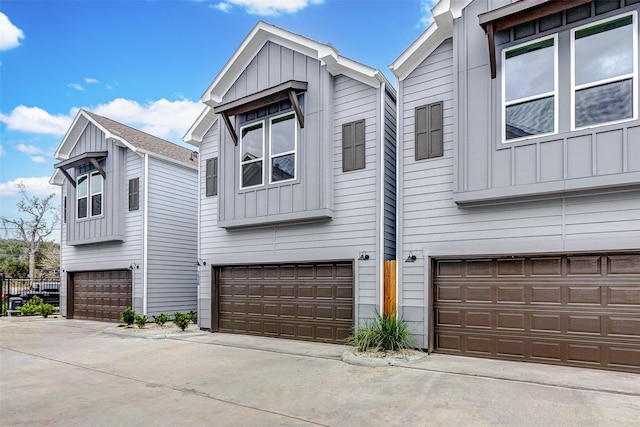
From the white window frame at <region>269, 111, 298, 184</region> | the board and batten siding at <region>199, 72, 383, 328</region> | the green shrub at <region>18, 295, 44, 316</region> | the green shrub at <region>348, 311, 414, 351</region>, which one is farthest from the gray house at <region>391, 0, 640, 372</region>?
the green shrub at <region>18, 295, 44, 316</region>

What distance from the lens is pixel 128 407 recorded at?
5.11m

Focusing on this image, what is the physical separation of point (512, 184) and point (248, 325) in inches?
282

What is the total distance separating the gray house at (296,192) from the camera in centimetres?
888

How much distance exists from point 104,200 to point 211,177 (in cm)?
494

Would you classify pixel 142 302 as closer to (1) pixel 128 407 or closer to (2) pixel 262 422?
(1) pixel 128 407

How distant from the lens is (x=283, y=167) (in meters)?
9.93

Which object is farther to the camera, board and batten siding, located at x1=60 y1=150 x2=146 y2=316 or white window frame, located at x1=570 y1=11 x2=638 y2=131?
board and batten siding, located at x1=60 y1=150 x2=146 y2=316

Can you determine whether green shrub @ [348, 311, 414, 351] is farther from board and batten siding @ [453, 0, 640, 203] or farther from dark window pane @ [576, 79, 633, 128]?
dark window pane @ [576, 79, 633, 128]

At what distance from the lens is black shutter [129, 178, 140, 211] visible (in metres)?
13.4

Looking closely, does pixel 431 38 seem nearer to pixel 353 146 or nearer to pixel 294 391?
pixel 353 146

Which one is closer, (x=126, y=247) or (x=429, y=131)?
(x=429, y=131)

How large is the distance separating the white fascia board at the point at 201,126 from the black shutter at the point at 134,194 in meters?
2.77

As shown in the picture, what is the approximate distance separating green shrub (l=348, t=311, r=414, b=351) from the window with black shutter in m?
3.32

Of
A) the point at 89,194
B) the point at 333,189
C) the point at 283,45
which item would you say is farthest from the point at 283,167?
the point at 89,194
